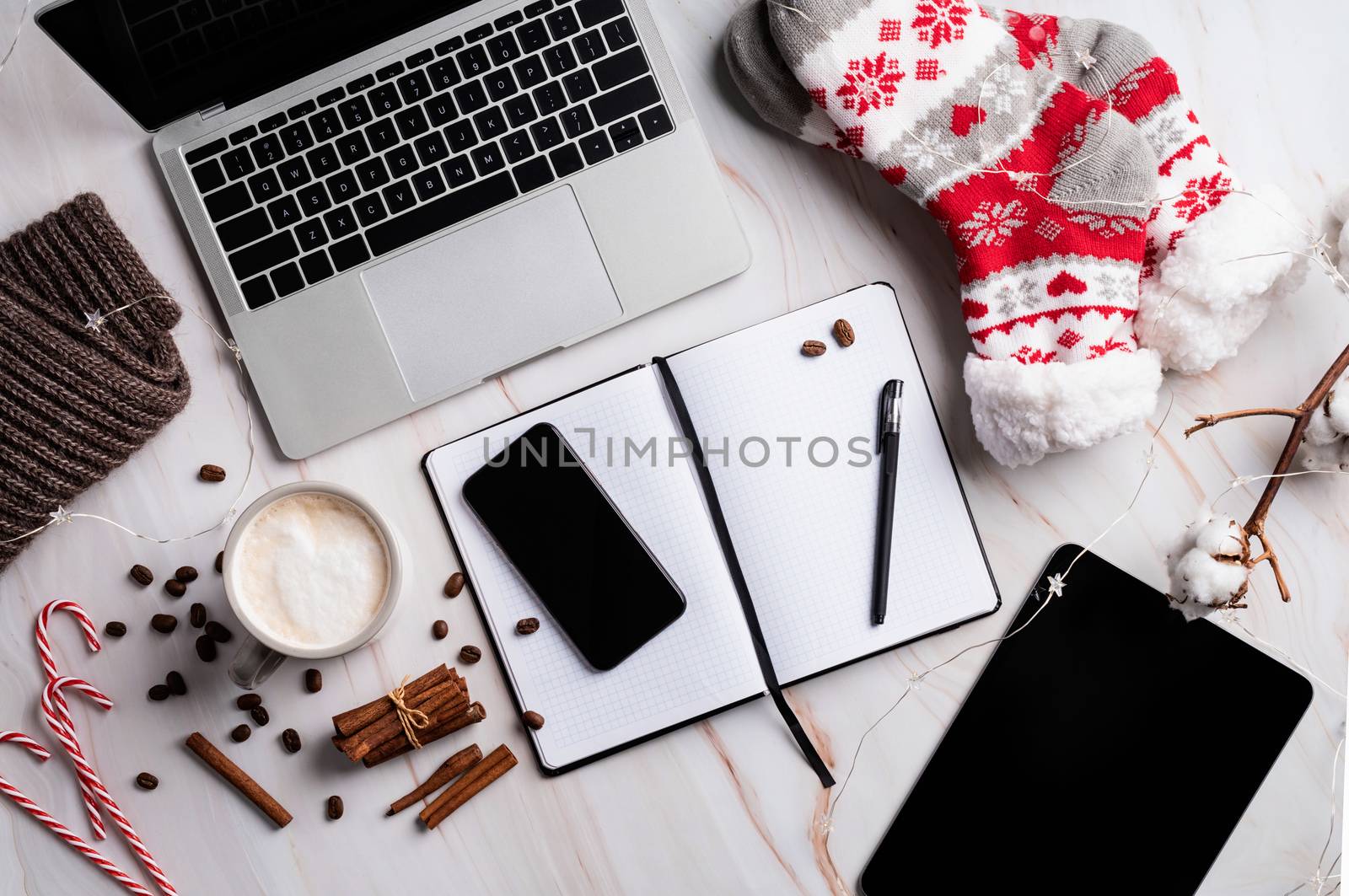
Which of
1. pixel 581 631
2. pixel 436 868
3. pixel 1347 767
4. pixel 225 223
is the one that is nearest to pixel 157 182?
pixel 225 223

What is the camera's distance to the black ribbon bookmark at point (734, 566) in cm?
74

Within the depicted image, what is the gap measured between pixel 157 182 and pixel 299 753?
19.9 inches

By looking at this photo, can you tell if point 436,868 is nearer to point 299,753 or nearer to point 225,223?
point 299,753

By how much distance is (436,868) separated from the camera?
2.48 feet

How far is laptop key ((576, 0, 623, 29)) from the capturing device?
28.3 inches

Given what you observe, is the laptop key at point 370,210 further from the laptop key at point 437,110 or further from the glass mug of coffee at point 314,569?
the glass mug of coffee at point 314,569

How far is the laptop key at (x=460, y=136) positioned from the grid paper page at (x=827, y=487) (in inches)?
9.6

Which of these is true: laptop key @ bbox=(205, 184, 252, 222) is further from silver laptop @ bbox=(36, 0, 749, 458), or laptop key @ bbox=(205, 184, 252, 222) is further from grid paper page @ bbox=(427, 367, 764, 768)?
grid paper page @ bbox=(427, 367, 764, 768)

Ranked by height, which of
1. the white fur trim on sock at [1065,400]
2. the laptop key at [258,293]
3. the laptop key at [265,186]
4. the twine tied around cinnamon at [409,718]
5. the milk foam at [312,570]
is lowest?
the twine tied around cinnamon at [409,718]

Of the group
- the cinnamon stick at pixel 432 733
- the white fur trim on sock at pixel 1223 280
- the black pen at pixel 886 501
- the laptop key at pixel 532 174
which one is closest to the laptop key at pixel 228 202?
the laptop key at pixel 532 174

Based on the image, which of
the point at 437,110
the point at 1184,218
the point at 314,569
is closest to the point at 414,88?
the point at 437,110

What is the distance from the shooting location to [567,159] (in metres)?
0.72

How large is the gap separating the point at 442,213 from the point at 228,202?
18cm

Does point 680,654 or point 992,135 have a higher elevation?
point 992,135
